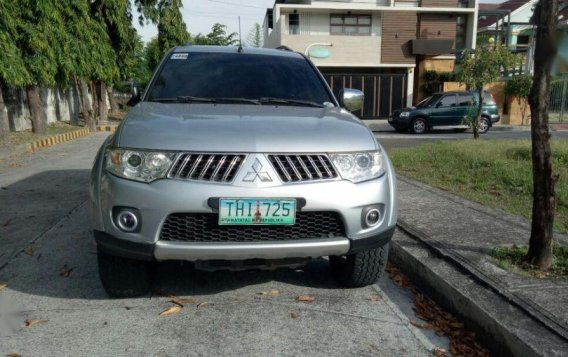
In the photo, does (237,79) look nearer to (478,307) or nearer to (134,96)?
(134,96)

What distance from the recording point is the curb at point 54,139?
474 inches

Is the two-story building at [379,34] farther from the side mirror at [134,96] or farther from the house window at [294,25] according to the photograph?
the side mirror at [134,96]

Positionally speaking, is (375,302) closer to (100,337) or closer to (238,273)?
(238,273)

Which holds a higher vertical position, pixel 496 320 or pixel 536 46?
pixel 536 46

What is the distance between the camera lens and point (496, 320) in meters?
2.58

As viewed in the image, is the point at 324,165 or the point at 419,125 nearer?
the point at 324,165

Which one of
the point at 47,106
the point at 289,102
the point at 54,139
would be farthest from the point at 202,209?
the point at 47,106

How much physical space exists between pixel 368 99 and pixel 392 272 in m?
22.3

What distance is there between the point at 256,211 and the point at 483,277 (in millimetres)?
1630

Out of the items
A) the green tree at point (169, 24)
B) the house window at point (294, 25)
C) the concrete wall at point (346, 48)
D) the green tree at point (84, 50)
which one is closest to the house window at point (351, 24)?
the concrete wall at point (346, 48)

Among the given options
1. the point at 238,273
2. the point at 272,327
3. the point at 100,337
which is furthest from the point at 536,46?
the point at 100,337

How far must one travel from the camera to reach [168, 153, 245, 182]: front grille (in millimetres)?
2594

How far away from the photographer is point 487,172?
6.94 m

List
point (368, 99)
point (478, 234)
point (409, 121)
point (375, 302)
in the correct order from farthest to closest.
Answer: point (368, 99), point (409, 121), point (478, 234), point (375, 302)
